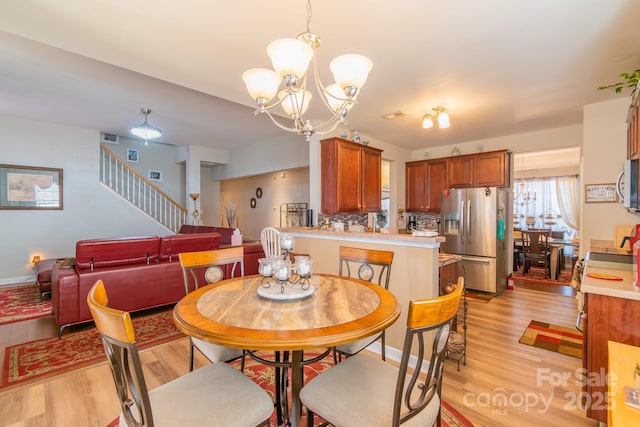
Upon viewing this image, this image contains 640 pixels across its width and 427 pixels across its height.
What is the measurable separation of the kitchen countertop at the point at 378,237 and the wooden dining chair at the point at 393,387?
110 centimetres

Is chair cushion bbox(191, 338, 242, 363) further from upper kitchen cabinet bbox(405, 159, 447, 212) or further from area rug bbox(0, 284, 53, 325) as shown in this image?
upper kitchen cabinet bbox(405, 159, 447, 212)

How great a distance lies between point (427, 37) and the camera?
212cm

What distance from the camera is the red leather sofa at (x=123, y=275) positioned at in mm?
2885

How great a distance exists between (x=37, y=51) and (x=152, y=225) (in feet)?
13.8

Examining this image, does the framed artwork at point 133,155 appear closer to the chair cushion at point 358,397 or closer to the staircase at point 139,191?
the staircase at point 139,191

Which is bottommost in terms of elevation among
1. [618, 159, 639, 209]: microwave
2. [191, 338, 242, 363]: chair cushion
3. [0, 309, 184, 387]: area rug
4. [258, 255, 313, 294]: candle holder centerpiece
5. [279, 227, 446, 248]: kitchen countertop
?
[0, 309, 184, 387]: area rug

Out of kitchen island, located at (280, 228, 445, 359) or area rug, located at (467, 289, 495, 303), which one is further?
area rug, located at (467, 289, 495, 303)

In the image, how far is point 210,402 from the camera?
1168 millimetres

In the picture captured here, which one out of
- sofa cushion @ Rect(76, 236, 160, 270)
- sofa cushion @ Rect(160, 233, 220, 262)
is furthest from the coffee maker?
sofa cushion @ Rect(76, 236, 160, 270)

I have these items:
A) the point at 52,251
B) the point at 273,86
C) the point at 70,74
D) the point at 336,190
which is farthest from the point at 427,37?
the point at 52,251

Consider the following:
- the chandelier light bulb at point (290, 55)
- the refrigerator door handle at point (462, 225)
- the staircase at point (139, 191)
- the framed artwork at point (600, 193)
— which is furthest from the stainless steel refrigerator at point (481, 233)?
the staircase at point (139, 191)

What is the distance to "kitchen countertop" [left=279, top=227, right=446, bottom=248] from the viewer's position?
2361 mm

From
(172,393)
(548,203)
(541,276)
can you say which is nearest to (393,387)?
(172,393)

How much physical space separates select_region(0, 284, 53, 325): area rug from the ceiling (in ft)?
9.50
